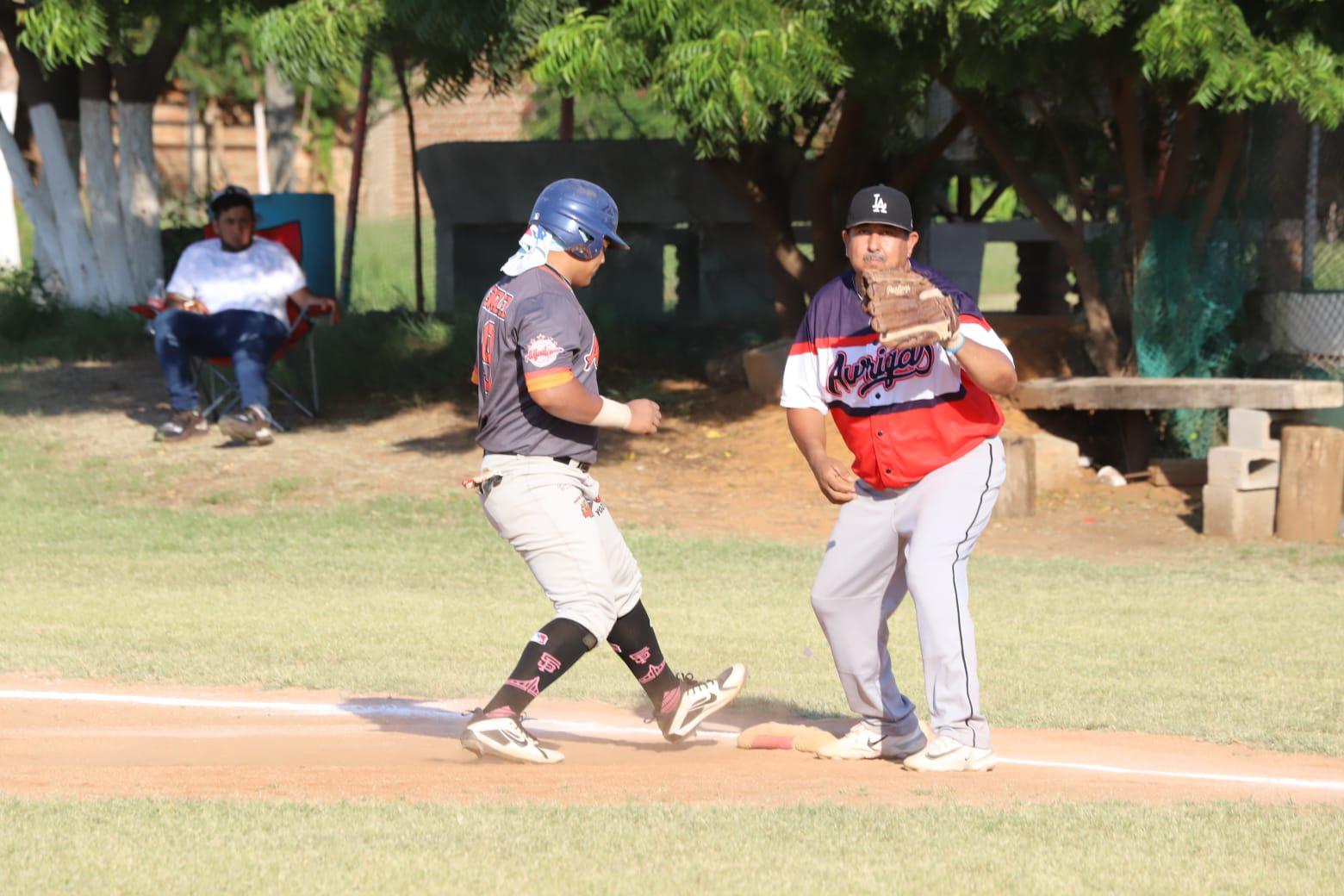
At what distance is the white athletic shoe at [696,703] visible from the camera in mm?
5926

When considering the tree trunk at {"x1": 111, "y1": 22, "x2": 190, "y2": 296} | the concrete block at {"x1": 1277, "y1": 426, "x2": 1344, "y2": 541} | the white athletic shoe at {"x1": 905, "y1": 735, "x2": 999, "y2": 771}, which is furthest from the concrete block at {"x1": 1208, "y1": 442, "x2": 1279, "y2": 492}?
the tree trunk at {"x1": 111, "y1": 22, "x2": 190, "y2": 296}

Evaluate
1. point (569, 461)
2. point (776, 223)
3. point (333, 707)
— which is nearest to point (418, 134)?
point (776, 223)

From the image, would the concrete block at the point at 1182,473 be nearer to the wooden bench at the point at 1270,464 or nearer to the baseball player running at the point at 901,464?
the wooden bench at the point at 1270,464

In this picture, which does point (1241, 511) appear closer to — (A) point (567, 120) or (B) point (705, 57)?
(B) point (705, 57)

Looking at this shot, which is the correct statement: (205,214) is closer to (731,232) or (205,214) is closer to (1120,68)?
(731,232)

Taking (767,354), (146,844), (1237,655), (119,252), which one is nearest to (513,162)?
(119,252)

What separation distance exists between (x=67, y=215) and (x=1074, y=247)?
448 inches

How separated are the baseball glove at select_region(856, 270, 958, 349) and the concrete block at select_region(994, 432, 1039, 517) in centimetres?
740

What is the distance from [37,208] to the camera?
64.3 ft

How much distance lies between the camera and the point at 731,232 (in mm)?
19750

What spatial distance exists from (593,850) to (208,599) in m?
5.42

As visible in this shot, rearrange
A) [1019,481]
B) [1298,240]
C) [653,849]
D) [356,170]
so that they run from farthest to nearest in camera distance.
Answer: [356,170], [1298,240], [1019,481], [653,849]

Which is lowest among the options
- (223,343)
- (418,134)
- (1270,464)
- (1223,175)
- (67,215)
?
(1270,464)

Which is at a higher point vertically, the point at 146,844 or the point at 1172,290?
the point at 1172,290
